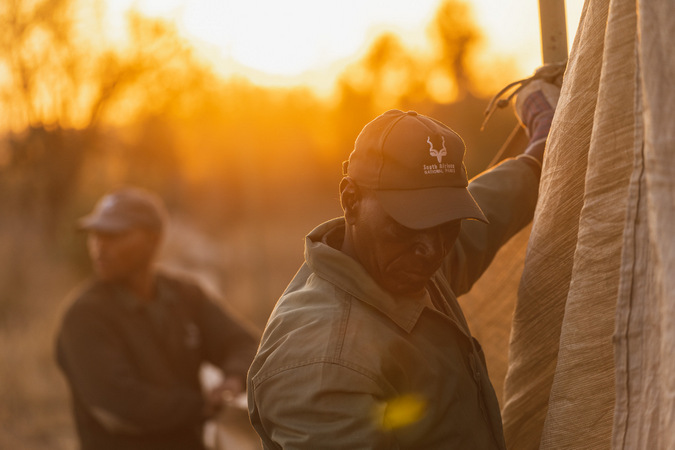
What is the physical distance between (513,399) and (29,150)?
15.5 meters

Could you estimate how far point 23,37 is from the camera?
14.9 m

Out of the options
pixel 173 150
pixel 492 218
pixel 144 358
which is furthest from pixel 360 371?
pixel 173 150

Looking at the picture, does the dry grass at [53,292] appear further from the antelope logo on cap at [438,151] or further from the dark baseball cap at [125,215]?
the antelope logo on cap at [438,151]

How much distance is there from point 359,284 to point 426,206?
0.22 m

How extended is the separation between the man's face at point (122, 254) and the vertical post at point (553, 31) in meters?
3.16

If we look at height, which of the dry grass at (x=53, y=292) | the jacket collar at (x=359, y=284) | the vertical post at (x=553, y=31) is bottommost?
the dry grass at (x=53, y=292)

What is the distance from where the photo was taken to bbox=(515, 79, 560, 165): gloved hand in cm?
228

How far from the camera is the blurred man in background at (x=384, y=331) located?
1.63 m

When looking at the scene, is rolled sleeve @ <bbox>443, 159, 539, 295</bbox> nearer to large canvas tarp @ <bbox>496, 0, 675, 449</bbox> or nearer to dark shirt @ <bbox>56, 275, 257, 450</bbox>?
large canvas tarp @ <bbox>496, 0, 675, 449</bbox>

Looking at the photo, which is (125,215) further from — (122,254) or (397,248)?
(397,248)

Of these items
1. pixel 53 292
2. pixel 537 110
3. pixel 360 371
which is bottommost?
pixel 53 292

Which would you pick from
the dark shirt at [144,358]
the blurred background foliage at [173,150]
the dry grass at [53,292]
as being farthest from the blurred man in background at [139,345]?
the blurred background foliage at [173,150]

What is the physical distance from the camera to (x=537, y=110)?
→ 2324mm

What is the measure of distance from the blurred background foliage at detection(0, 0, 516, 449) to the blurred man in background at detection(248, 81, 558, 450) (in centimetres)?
830
